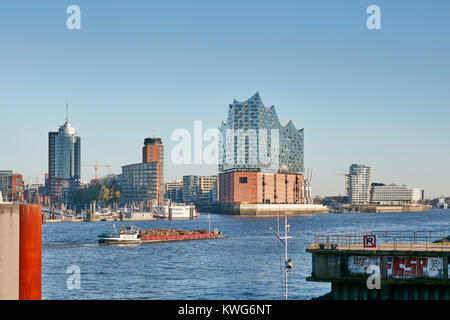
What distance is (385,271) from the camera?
3183 centimetres

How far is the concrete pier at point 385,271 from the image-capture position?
102 feet

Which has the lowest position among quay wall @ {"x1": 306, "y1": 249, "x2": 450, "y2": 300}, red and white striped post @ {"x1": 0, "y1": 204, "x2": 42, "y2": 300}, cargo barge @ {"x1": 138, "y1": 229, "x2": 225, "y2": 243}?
cargo barge @ {"x1": 138, "y1": 229, "x2": 225, "y2": 243}

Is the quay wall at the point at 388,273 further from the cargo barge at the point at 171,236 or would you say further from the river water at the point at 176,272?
the cargo barge at the point at 171,236

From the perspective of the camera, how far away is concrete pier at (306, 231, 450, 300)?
31.1 metres

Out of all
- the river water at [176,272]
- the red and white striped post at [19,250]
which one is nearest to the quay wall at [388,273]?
the river water at [176,272]

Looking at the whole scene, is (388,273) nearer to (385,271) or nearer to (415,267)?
(385,271)

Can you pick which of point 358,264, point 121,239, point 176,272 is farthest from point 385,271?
point 121,239

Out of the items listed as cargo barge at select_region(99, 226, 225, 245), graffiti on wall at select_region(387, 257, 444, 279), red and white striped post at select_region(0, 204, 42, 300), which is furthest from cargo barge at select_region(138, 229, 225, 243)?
red and white striped post at select_region(0, 204, 42, 300)

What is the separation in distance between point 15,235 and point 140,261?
6126 centimetres

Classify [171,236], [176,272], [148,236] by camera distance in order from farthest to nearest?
[171,236], [148,236], [176,272]

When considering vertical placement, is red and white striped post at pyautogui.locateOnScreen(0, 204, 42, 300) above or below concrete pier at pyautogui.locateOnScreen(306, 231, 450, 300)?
above

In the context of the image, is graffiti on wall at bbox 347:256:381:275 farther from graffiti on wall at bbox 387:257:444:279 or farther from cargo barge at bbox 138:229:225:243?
cargo barge at bbox 138:229:225:243
